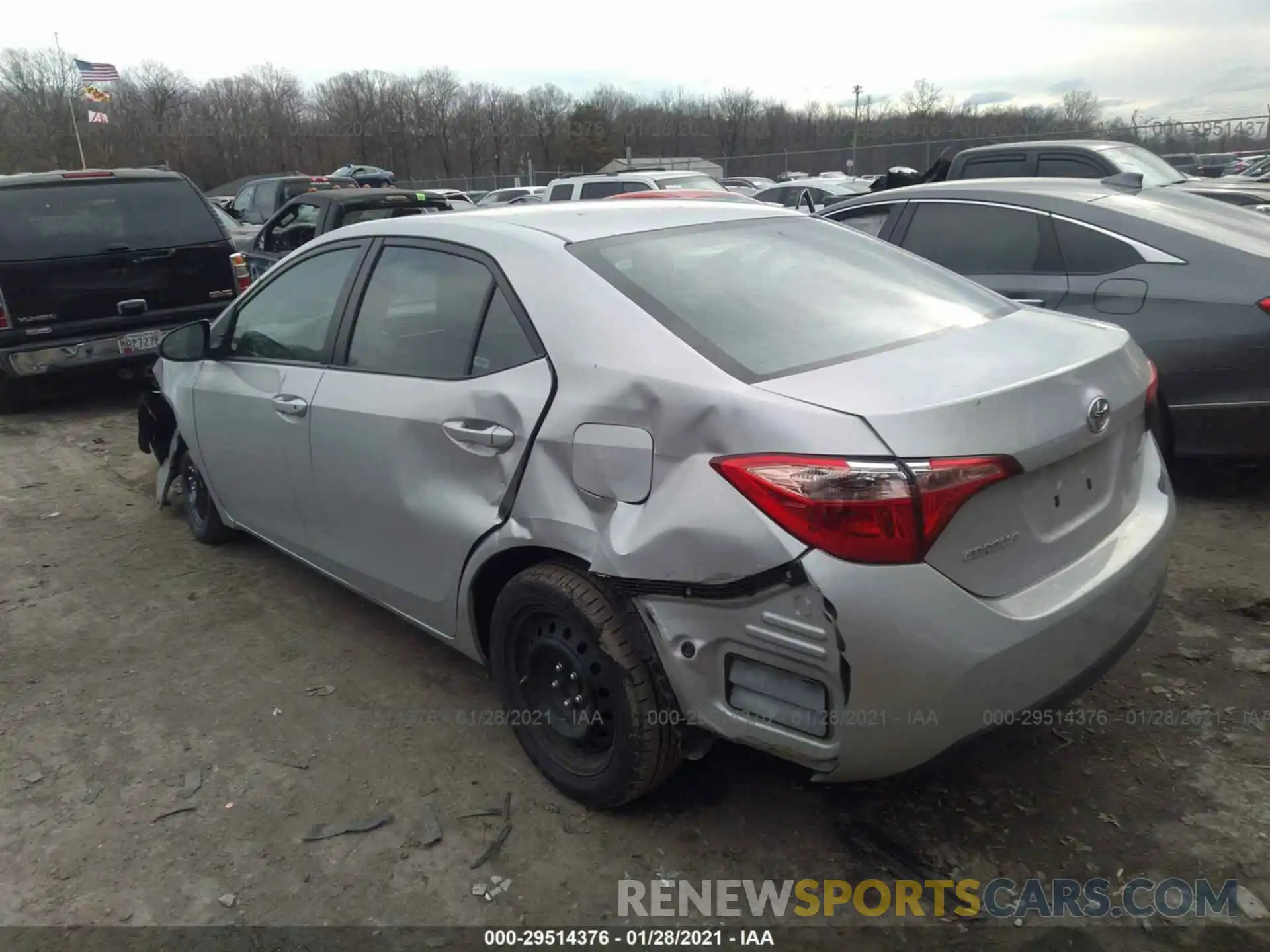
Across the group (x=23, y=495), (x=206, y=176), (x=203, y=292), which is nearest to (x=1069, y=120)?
(x=203, y=292)

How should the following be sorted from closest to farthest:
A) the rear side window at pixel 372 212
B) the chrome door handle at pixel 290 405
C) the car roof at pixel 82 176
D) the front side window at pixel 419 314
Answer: the front side window at pixel 419 314, the chrome door handle at pixel 290 405, the car roof at pixel 82 176, the rear side window at pixel 372 212

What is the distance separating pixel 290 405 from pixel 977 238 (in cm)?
396

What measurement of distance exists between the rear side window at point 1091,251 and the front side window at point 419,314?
3.47m

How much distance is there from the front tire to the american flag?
1315 inches

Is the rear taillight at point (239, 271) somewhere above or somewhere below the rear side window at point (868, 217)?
below

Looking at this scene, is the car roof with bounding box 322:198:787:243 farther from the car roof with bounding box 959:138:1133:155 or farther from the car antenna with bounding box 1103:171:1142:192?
the car roof with bounding box 959:138:1133:155

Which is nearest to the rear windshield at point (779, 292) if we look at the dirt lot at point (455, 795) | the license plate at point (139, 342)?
the dirt lot at point (455, 795)

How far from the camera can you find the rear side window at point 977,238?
5.14 meters

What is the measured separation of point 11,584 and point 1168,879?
5.05 metres

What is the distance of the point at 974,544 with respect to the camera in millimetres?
2084

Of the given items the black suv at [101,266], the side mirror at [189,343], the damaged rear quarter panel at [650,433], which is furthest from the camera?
the black suv at [101,266]

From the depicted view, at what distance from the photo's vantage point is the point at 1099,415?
7.72 ft

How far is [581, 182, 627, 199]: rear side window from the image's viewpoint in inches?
573

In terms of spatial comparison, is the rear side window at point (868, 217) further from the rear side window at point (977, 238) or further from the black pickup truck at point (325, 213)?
the black pickup truck at point (325, 213)
